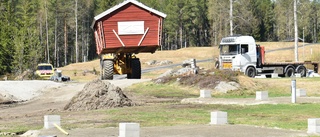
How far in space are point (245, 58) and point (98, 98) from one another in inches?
939

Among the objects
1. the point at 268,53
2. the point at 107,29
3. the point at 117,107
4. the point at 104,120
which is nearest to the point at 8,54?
the point at 107,29

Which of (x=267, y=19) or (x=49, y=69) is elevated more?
(x=267, y=19)

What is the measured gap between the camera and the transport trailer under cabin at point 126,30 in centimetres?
4884

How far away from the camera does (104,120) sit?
23.5 m

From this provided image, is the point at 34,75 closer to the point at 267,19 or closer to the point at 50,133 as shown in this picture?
the point at 50,133

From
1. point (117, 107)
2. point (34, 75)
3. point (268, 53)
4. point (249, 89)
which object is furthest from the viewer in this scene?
point (268, 53)

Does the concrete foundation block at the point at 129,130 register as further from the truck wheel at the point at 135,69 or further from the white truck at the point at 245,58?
the white truck at the point at 245,58

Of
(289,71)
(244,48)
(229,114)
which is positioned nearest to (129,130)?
(229,114)

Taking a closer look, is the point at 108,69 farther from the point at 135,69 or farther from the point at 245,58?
the point at 245,58

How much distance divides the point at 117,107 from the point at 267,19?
432 ft

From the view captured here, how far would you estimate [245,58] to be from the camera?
2026 inches

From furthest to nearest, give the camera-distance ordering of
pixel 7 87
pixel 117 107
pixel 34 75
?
pixel 34 75 → pixel 7 87 → pixel 117 107

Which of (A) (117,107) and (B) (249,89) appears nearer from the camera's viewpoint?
(A) (117,107)

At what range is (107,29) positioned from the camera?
161 ft
